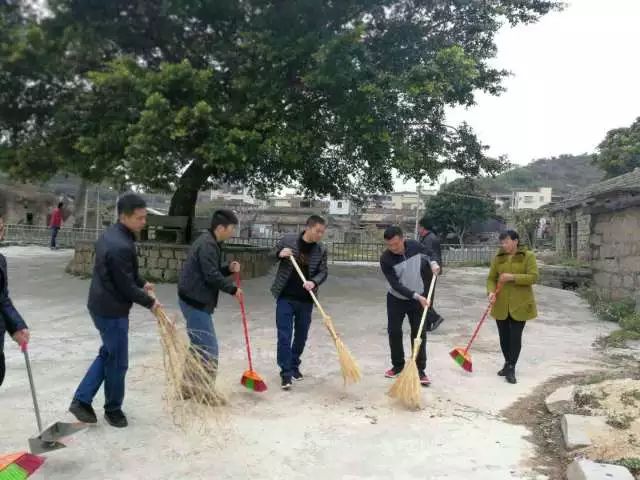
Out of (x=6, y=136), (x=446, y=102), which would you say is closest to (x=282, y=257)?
(x=446, y=102)

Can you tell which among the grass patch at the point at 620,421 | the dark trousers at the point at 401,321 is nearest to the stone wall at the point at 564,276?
the dark trousers at the point at 401,321

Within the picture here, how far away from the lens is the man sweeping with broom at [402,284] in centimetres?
514

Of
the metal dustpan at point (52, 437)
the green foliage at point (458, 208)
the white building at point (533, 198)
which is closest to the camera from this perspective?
the metal dustpan at point (52, 437)

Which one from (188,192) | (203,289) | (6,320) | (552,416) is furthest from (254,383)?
(188,192)

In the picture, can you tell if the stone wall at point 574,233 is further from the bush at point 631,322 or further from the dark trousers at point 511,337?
the dark trousers at point 511,337

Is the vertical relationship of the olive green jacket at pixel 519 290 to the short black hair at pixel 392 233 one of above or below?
below

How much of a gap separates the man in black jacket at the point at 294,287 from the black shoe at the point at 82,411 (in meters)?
1.69

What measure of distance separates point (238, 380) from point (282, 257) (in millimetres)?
1273

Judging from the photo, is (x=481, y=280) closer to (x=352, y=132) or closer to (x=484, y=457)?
(x=352, y=132)

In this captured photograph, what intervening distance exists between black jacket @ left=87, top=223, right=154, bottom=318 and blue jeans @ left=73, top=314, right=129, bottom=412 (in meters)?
0.07

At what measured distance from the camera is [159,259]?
11.5m

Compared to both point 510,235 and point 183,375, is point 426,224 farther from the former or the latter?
point 183,375

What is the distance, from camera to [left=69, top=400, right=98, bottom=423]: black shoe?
3789 millimetres

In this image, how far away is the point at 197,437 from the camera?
12.4ft
